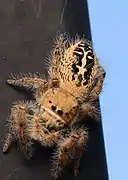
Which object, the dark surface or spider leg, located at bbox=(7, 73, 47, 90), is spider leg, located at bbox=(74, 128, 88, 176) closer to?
the dark surface

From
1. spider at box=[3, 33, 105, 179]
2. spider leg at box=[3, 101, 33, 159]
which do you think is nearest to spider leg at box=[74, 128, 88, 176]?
spider at box=[3, 33, 105, 179]

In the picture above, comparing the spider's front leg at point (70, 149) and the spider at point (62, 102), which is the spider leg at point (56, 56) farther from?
→ the spider's front leg at point (70, 149)

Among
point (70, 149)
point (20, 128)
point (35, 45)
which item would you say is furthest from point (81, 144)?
point (35, 45)

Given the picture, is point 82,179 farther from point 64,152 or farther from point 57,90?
point 57,90

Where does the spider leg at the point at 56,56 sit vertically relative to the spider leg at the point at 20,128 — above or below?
above

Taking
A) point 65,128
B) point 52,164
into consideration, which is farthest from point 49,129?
point 52,164

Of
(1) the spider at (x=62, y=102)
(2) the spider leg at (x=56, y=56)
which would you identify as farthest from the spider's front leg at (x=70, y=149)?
(2) the spider leg at (x=56, y=56)

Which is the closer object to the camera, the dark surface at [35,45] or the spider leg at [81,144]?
the dark surface at [35,45]

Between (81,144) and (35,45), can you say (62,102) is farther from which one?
(35,45)

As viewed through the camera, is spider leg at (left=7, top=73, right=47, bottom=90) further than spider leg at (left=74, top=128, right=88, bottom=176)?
No
